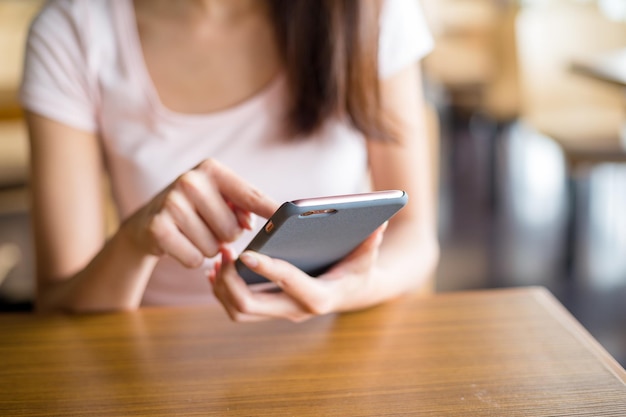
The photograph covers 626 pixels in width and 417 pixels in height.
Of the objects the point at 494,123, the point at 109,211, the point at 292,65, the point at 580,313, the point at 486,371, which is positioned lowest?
the point at 580,313

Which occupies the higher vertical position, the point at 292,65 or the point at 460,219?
the point at 292,65

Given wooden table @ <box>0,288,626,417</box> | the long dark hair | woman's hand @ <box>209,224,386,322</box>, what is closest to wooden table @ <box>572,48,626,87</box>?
the long dark hair

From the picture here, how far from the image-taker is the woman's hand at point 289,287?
0.70 meters

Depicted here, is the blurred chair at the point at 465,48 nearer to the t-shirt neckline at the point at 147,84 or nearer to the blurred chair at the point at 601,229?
the blurred chair at the point at 601,229

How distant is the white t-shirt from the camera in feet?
3.44

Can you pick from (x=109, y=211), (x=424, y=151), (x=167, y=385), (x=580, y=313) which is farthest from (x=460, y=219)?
(x=167, y=385)

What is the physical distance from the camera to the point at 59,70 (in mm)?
1038

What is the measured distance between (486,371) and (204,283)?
510 mm

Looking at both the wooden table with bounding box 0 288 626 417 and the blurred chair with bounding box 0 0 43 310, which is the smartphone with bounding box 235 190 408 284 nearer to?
the wooden table with bounding box 0 288 626 417

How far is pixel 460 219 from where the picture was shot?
3.28 m

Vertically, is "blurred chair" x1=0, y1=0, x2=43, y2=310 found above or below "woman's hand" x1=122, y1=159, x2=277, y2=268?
below

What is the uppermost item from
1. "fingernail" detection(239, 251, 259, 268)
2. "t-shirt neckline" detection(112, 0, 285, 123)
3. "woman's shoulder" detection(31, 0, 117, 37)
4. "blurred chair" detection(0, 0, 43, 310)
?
"woman's shoulder" detection(31, 0, 117, 37)

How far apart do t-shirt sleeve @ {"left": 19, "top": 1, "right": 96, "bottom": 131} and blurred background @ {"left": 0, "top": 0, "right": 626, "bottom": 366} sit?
4.03 ft

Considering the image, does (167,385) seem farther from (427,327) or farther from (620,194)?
(620,194)
